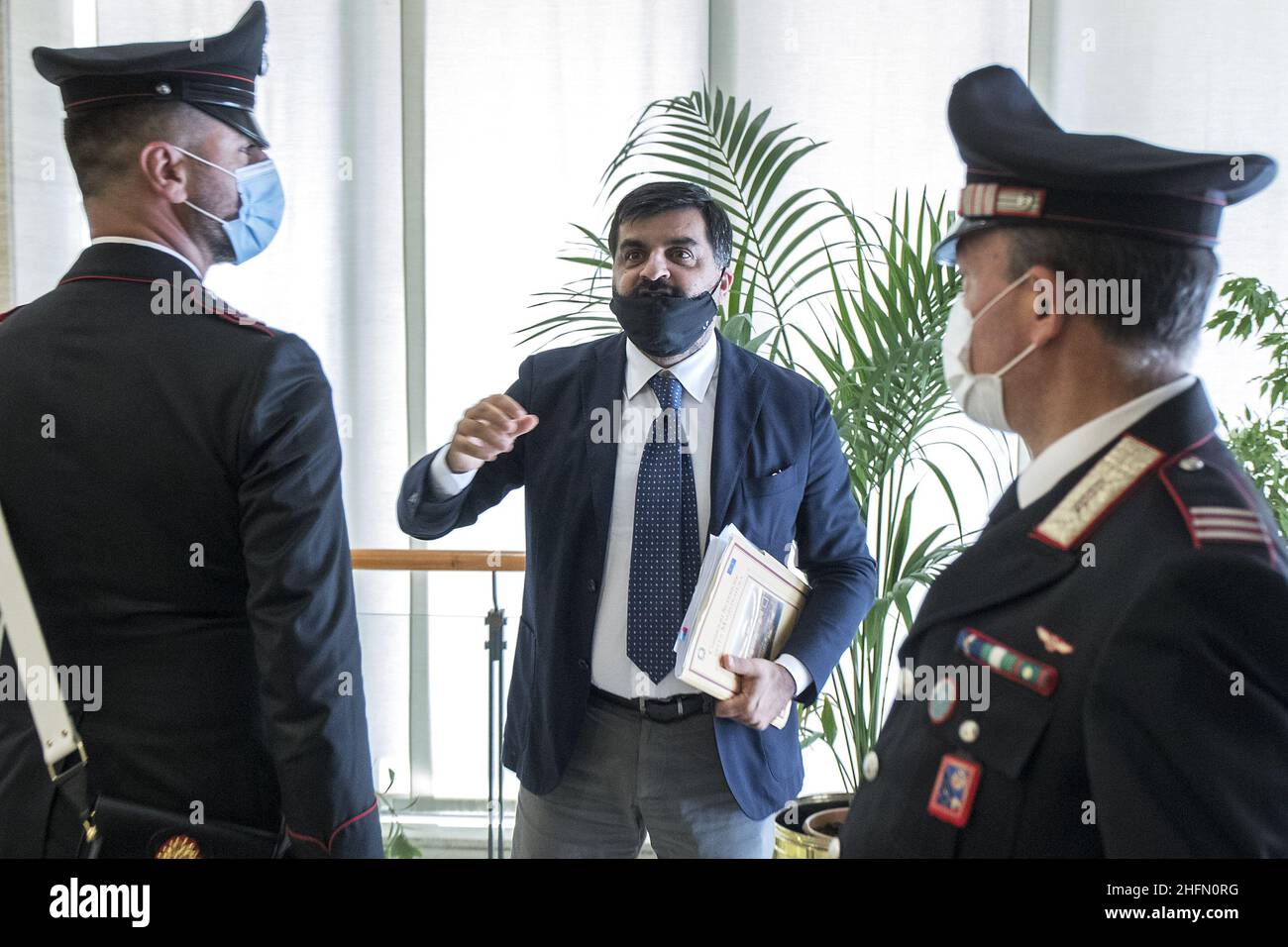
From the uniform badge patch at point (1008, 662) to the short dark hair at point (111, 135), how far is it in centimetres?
125

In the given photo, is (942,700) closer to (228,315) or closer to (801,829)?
(228,315)

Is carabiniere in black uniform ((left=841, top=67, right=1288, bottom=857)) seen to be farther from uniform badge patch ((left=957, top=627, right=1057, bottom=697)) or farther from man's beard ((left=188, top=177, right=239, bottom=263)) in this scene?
man's beard ((left=188, top=177, right=239, bottom=263))

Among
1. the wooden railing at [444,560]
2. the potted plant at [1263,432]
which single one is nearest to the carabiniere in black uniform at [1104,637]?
the wooden railing at [444,560]

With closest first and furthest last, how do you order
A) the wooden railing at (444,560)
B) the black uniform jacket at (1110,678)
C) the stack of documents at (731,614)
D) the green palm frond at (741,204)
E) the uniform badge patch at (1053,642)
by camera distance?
1. the black uniform jacket at (1110,678)
2. the uniform badge patch at (1053,642)
3. the stack of documents at (731,614)
4. the wooden railing at (444,560)
5. the green palm frond at (741,204)

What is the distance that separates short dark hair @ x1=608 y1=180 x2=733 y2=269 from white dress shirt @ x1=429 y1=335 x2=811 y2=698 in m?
0.20

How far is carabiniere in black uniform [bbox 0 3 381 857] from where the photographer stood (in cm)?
141

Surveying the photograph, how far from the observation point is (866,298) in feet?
8.94

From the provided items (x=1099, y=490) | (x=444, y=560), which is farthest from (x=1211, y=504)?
(x=444, y=560)

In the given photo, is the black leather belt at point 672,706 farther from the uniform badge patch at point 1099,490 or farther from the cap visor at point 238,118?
the cap visor at point 238,118

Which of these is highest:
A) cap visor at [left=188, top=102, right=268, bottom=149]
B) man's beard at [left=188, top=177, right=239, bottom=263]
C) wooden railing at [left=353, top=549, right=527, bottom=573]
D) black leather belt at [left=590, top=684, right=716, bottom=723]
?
cap visor at [left=188, top=102, right=268, bottom=149]

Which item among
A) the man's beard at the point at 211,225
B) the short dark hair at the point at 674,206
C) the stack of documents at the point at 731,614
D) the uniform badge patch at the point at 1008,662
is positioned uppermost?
Answer: the short dark hair at the point at 674,206

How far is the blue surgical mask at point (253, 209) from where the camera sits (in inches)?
63.1

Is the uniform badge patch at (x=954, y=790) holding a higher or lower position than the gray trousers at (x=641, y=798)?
higher

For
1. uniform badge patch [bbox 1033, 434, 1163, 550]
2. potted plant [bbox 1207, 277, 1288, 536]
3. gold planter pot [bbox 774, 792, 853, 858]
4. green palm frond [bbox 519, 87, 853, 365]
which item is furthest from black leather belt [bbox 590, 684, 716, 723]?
potted plant [bbox 1207, 277, 1288, 536]
